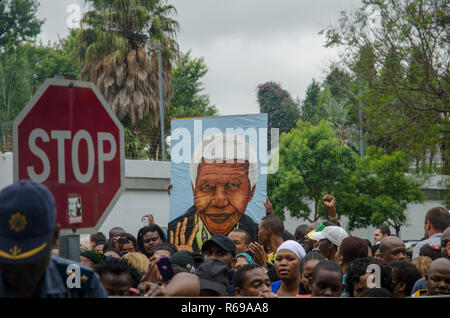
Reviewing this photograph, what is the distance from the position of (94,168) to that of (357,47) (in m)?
15.4

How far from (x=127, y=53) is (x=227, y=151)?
19.5m

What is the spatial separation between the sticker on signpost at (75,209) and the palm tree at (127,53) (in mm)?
25575

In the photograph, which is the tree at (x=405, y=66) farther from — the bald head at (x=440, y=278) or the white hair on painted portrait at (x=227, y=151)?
the bald head at (x=440, y=278)

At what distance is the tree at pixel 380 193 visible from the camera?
997 inches

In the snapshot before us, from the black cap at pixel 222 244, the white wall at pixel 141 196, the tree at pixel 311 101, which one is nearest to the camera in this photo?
the black cap at pixel 222 244

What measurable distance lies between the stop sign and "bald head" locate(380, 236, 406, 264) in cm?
367

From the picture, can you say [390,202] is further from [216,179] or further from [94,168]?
[94,168]

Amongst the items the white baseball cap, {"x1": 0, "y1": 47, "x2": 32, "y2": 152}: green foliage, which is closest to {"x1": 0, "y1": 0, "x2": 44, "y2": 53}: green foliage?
{"x1": 0, "y1": 47, "x2": 32, "y2": 152}: green foliage

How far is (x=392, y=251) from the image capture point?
614 cm

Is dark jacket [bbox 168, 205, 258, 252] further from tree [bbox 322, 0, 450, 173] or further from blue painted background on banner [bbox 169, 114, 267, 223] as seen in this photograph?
tree [bbox 322, 0, 450, 173]

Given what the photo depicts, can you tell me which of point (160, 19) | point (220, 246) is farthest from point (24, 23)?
point (220, 246)

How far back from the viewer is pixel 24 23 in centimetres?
4156

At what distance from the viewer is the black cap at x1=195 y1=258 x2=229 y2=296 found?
3745mm

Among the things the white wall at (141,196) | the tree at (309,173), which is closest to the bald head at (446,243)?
the white wall at (141,196)
